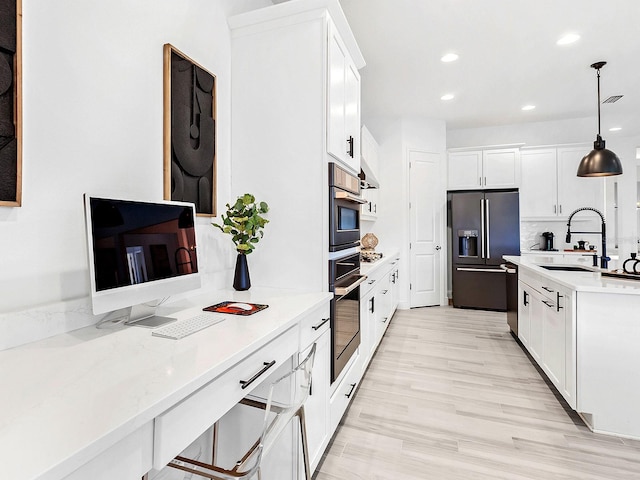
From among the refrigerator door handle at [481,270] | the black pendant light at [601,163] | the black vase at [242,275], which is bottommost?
the refrigerator door handle at [481,270]

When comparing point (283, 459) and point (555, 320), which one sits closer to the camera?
point (283, 459)

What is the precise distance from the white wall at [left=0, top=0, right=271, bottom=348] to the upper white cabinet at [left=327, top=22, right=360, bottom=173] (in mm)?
821

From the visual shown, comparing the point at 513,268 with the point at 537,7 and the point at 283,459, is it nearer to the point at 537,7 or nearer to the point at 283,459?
the point at 537,7

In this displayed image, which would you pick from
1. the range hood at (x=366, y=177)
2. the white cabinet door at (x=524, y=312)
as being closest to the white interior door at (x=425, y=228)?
the range hood at (x=366, y=177)

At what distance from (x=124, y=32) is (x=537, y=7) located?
286 cm

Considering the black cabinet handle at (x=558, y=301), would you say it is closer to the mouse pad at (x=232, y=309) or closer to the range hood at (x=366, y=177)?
the mouse pad at (x=232, y=309)

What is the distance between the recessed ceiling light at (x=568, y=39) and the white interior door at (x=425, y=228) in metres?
2.25

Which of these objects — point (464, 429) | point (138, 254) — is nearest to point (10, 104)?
point (138, 254)

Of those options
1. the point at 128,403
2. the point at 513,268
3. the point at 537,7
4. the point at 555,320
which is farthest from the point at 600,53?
the point at 128,403

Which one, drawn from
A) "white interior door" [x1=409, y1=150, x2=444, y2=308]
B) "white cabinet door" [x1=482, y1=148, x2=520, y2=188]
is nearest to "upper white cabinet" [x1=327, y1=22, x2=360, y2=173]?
"white interior door" [x1=409, y1=150, x2=444, y2=308]

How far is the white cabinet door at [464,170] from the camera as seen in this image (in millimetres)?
5297

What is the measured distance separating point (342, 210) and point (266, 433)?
1283 mm

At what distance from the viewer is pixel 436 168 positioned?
5273 mm

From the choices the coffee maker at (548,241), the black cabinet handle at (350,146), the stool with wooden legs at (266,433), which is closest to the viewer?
the stool with wooden legs at (266,433)
